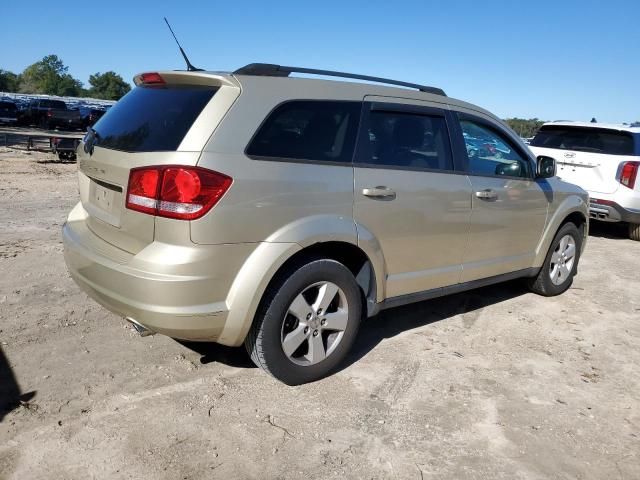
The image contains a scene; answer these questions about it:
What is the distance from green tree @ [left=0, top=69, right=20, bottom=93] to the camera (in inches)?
4118

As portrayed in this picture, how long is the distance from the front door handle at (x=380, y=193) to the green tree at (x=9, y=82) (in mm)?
115401

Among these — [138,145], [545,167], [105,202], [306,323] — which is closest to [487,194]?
[545,167]

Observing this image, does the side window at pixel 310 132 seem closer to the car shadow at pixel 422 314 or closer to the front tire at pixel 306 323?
the front tire at pixel 306 323

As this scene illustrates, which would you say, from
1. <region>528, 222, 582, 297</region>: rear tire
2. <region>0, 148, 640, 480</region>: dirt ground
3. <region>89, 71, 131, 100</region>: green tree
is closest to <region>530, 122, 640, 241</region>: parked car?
<region>528, 222, 582, 297</region>: rear tire

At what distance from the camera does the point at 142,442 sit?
278 cm

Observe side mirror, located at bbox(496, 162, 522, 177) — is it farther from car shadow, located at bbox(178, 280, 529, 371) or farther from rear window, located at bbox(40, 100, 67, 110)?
rear window, located at bbox(40, 100, 67, 110)

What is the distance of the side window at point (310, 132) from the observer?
10.1 ft

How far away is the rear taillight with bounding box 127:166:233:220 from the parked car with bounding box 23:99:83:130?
99.5 ft

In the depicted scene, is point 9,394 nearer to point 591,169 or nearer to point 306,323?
point 306,323

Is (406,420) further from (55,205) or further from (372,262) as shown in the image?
(55,205)

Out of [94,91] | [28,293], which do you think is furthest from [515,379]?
[94,91]

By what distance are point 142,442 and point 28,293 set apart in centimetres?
246

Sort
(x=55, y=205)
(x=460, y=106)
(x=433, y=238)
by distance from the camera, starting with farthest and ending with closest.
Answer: (x=55, y=205) < (x=460, y=106) < (x=433, y=238)

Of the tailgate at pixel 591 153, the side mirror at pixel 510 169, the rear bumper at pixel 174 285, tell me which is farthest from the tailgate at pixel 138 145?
the tailgate at pixel 591 153
